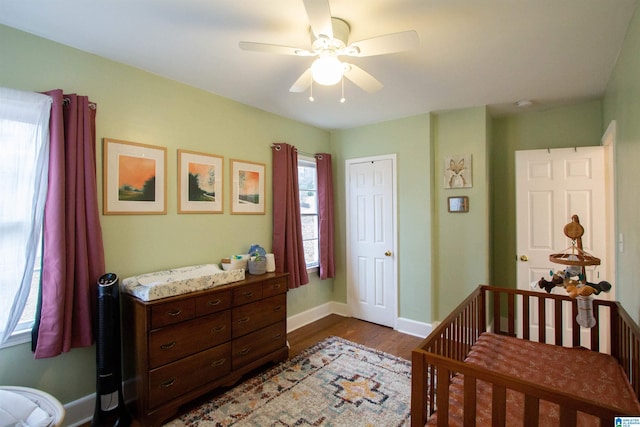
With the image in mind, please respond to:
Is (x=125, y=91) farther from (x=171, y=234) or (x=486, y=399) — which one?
(x=486, y=399)

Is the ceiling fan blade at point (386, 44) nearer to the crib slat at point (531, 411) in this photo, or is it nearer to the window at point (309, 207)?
the crib slat at point (531, 411)

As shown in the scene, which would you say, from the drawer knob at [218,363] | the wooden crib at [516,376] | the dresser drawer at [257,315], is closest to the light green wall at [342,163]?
the wooden crib at [516,376]

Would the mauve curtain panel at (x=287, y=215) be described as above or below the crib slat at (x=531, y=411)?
above

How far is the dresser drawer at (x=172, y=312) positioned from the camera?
194 cm

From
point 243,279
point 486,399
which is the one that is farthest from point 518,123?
point 243,279

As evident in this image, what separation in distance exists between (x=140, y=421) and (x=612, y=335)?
2.97 meters

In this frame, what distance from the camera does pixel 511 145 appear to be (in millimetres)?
3492

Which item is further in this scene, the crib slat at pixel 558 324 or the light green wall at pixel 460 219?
the light green wall at pixel 460 219

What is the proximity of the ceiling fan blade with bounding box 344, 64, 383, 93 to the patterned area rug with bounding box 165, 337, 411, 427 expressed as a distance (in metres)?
2.24

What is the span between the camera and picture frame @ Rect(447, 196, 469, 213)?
325 centimetres

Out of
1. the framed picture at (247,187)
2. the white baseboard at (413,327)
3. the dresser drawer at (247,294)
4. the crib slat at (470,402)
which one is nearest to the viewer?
the crib slat at (470,402)

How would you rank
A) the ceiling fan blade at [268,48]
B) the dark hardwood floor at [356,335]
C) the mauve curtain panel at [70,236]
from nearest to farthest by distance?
the ceiling fan blade at [268,48]
the mauve curtain panel at [70,236]
the dark hardwood floor at [356,335]

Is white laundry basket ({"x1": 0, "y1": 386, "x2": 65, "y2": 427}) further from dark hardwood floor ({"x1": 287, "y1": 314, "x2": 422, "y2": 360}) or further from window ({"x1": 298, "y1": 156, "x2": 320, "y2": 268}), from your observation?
window ({"x1": 298, "y1": 156, "x2": 320, "y2": 268})

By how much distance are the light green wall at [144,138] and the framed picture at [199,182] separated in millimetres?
62
